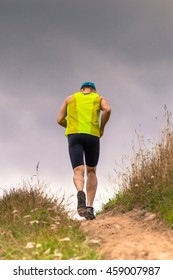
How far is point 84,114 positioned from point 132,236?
2.28 meters

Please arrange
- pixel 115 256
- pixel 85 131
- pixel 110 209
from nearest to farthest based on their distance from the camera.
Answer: pixel 115 256, pixel 85 131, pixel 110 209

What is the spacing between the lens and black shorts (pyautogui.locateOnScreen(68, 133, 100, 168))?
7113 mm

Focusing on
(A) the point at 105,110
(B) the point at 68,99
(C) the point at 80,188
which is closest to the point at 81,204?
(C) the point at 80,188

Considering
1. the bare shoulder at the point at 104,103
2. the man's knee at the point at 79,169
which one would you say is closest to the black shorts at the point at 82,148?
the man's knee at the point at 79,169

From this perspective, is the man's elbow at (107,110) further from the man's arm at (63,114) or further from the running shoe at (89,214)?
the running shoe at (89,214)

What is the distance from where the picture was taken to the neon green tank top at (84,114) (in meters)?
7.14

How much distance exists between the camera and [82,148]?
7184mm

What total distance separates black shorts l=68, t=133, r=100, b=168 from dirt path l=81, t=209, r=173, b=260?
100cm

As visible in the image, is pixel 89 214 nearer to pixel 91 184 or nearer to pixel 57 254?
pixel 91 184

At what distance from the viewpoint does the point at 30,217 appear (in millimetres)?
6066

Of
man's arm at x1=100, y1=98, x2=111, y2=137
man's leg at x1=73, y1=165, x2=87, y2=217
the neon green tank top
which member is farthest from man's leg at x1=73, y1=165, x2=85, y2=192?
man's arm at x1=100, y1=98, x2=111, y2=137
